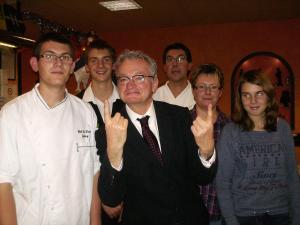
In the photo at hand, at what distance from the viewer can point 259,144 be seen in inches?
76.7

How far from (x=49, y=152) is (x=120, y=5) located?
14.4 feet

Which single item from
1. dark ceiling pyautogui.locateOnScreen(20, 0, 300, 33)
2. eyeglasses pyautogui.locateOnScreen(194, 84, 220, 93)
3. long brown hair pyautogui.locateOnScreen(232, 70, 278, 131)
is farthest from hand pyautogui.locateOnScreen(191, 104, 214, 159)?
dark ceiling pyautogui.locateOnScreen(20, 0, 300, 33)

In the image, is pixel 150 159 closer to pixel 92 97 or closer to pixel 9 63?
pixel 92 97

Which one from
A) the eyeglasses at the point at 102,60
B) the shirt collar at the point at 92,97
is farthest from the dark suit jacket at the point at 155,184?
the eyeglasses at the point at 102,60

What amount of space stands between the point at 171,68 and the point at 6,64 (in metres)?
6.65

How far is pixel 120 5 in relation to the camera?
5.60m

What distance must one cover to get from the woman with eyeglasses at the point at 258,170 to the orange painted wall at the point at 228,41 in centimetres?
506

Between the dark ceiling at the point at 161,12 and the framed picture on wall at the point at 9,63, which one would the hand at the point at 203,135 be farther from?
the framed picture on wall at the point at 9,63

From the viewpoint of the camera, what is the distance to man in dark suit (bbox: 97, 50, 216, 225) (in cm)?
157

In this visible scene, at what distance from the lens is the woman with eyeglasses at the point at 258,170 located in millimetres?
1893

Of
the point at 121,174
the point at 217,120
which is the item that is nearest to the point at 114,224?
the point at 121,174

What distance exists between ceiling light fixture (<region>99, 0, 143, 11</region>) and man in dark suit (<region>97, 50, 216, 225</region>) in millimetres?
3925

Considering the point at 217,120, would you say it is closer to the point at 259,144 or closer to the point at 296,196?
the point at 259,144

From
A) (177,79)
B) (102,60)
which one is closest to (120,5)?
(177,79)
